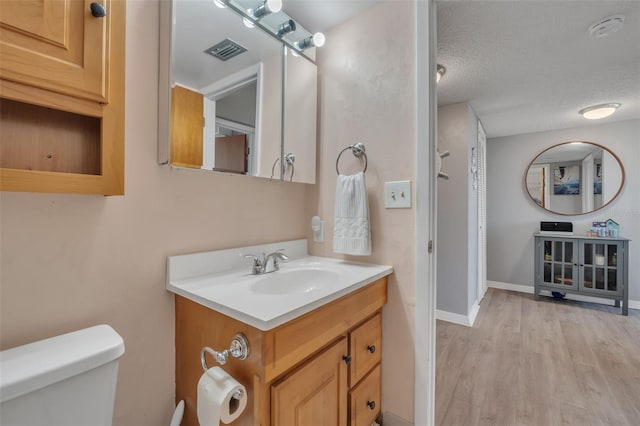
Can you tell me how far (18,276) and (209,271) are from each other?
20.7 inches

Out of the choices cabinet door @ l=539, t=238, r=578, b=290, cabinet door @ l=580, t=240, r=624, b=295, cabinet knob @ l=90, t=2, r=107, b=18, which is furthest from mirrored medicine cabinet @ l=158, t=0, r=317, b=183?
cabinet door @ l=580, t=240, r=624, b=295

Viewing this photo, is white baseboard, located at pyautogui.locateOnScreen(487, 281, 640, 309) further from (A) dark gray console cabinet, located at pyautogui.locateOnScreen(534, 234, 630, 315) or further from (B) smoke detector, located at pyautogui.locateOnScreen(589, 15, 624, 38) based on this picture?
(B) smoke detector, located at pyautogui.locateOnScreen(589, 15, 624, 38)

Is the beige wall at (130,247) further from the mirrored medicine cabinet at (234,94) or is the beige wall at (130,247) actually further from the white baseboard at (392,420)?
the white baseboard at (392,420)

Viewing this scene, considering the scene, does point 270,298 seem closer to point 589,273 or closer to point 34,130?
point 34,130

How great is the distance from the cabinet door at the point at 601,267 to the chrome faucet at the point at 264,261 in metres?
3.61

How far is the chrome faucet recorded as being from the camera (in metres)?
1.17

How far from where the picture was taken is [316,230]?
1532mm

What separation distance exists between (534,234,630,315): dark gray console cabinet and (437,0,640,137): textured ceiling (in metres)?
1.41

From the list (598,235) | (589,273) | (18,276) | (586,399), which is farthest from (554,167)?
(18,276)

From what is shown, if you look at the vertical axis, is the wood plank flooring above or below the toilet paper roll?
below

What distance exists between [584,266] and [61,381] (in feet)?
14.1

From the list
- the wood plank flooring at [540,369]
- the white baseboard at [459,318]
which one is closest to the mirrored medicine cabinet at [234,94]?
the wood plank flooring at [540,369]

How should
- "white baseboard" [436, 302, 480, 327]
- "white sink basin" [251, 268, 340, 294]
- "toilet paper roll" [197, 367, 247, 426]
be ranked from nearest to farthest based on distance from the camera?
"toilet paper roll" [197, 367, 247, 426] < "white sink basin" [251, 268, 340, 294] < "white baseboard" [436, 302, 480, 327]

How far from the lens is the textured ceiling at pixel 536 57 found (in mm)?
1490
